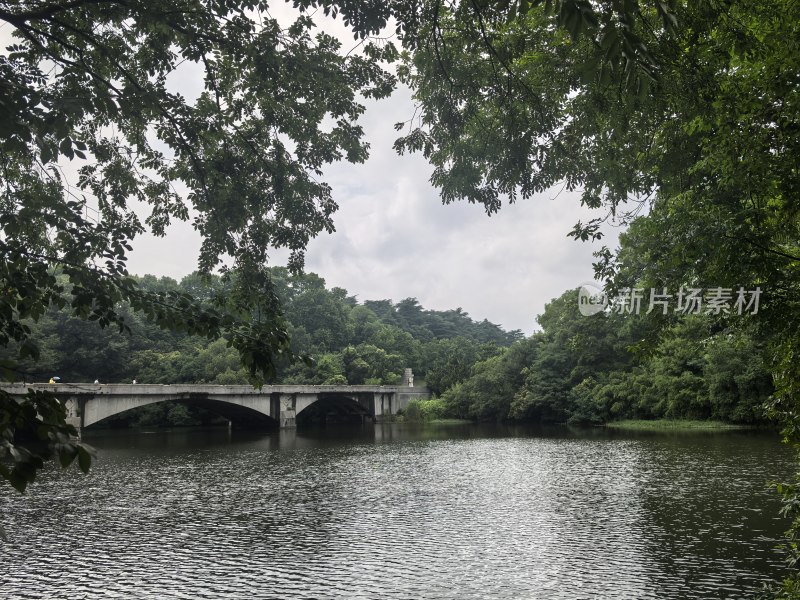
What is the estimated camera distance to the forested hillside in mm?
49931

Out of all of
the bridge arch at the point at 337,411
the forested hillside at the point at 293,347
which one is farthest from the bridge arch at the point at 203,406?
the bridge arch at the point at 337,411

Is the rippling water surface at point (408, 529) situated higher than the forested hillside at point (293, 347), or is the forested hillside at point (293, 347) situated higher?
the forested hillside at point (293, 347)

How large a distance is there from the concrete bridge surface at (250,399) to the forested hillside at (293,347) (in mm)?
2616

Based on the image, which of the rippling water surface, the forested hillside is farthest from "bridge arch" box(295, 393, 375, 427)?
the rippling water surface

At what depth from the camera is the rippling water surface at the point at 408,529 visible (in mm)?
9398

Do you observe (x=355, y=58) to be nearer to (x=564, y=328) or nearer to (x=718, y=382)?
(x=718, y=382)

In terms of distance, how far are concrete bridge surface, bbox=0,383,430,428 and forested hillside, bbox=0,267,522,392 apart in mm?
2616

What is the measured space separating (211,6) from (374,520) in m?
11.1

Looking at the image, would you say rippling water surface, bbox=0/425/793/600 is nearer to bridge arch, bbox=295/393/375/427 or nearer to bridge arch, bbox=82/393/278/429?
bridge arch, bbox=82/393/278/429

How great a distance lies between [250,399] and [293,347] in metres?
21.3

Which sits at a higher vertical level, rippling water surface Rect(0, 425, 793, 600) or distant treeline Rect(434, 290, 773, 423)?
distant treeline Rect(434, 290, 773, 423)

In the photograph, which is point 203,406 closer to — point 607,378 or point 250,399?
point 250,399

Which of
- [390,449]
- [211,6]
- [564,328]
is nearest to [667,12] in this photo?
[211,6]

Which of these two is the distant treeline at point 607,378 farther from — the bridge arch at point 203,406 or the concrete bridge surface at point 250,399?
the bridge arch at point 203,406
